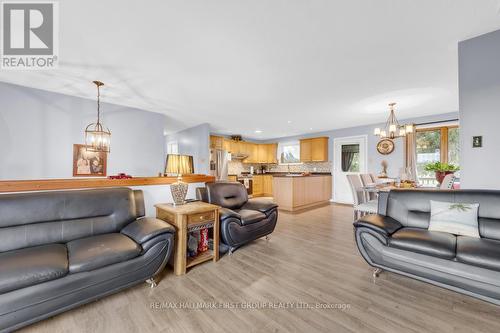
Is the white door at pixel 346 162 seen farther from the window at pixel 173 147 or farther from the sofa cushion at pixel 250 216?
the window at pixel 173 147

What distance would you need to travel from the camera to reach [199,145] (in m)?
6.12

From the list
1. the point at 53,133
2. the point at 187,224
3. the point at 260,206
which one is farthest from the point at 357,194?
the point at 53,133

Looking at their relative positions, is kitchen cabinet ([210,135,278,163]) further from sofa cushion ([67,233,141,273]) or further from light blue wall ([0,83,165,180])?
sofa cushion ([67,233,141,273])

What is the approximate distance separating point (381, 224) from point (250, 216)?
1.64 metres

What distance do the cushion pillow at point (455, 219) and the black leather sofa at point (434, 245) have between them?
7cm

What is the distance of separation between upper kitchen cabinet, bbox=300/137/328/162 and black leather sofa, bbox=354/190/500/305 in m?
4.49

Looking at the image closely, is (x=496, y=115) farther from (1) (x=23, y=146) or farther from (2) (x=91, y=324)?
(1) (x=23, y=146)

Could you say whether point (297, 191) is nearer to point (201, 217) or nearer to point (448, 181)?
point (448, 181)

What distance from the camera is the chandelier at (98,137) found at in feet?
11.4

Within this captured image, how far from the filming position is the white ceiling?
5.67 ft

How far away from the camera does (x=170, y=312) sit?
1.66 m

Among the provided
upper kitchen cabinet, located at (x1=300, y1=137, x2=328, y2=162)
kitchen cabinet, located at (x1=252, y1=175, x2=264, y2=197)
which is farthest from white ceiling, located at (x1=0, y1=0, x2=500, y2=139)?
kitchen cabinet, located at (x1=252, y1=175, x2=264, y2=197)

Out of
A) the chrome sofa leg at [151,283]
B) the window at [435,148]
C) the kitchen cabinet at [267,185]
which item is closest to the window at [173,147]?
the kitchen cabinet at [267,185]

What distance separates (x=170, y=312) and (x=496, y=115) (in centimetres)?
372
